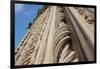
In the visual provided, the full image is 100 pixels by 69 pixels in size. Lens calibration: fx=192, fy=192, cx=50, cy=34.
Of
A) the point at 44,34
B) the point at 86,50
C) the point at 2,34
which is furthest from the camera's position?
the point at 86,50

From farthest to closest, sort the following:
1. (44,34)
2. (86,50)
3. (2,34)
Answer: (86,50) < (44,34) < (2,34)

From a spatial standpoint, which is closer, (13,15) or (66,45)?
(13,15)

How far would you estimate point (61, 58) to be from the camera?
2.18 meters

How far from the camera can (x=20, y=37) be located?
204 centimetres

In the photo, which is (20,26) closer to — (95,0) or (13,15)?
(13,15)

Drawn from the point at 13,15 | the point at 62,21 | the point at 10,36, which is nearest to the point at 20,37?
the point at 10,36

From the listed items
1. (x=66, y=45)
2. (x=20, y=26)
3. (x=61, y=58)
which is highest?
(x=20, y=26)

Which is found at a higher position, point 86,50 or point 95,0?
point 95,0

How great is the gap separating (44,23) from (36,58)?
0.40 m

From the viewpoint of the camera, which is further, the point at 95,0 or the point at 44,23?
the point at 95,0

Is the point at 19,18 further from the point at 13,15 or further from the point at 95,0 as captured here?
the point at 95,0

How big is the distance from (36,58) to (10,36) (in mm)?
369

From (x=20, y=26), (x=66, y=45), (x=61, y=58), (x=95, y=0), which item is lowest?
(x=61, y=58)

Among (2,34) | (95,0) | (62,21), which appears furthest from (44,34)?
(95,0)
